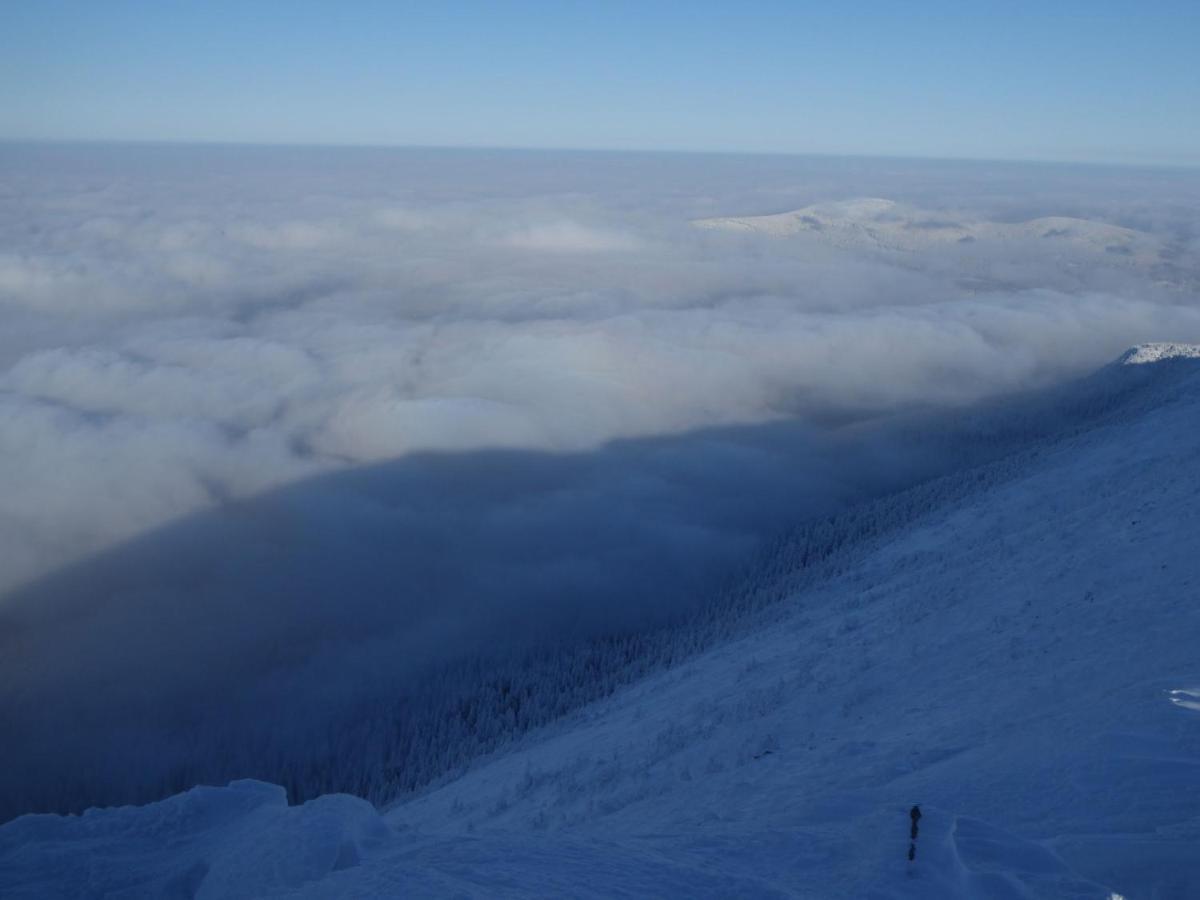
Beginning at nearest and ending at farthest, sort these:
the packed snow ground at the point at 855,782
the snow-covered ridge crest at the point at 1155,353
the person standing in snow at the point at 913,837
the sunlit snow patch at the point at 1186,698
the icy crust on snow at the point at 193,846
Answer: the packed snow ground at the point at 855,782
the person standing in snow at the point at 913,837
the icy crust on snow at the point at 193,846
the sunlit snow patch at the point at 1186,698
the snow-covered ridge crest at the point at 1155,353

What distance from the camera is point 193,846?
11508 millimetres

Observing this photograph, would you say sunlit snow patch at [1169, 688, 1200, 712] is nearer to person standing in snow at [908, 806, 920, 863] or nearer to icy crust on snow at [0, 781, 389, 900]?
person standing in snow at [908, 806, 920, 863]

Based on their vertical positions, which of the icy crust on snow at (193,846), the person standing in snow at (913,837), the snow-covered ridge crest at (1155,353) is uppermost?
the snow-covered ridge crest at (1155,353)

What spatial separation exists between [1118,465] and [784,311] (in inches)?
5682

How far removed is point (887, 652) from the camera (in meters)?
23.3

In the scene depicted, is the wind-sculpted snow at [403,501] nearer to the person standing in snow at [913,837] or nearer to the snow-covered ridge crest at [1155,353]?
the snow-covered ridge crest at [1155,353]

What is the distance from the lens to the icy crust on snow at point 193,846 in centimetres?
968

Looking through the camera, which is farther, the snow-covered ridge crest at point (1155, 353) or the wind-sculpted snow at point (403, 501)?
the snow-covered ridge crest at point (1155, 353)

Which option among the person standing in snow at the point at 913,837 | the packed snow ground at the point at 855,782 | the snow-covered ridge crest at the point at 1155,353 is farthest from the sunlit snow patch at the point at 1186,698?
the snow-covered ridge crest at the point at 1155,353

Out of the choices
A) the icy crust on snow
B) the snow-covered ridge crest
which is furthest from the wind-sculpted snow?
the icy crust on snow

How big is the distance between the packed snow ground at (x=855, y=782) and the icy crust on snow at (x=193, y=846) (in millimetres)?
40

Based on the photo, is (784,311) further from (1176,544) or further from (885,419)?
(1176,544)

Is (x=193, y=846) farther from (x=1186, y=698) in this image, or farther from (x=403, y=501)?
(x=403, y=501)

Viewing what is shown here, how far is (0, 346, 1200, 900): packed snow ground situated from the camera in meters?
8.05
